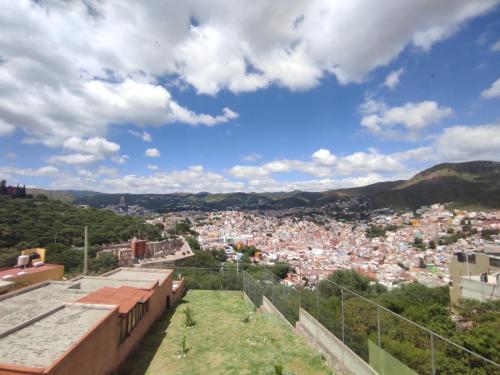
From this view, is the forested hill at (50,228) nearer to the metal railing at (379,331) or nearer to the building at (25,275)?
the building at (25,275)

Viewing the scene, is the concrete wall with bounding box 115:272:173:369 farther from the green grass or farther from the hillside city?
the hillside city

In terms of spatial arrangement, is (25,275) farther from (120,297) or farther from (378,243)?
(378,243)

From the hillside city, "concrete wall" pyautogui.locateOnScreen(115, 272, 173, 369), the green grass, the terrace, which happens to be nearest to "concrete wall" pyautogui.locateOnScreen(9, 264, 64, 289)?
"concrete wall" pyautogui.locateOnScreen(115, 272, 173, 369)

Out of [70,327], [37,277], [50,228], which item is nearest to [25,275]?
[37,277]

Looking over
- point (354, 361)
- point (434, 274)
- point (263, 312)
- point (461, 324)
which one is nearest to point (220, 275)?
point (263, 312)

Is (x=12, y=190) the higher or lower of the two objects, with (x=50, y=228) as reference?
higher

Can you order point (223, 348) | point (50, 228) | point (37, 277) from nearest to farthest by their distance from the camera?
1. point (223, 348)
2. point (37, 277)
3. point (50, 228)

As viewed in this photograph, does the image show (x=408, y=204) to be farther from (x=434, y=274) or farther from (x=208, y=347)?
(x=208, y=347)
